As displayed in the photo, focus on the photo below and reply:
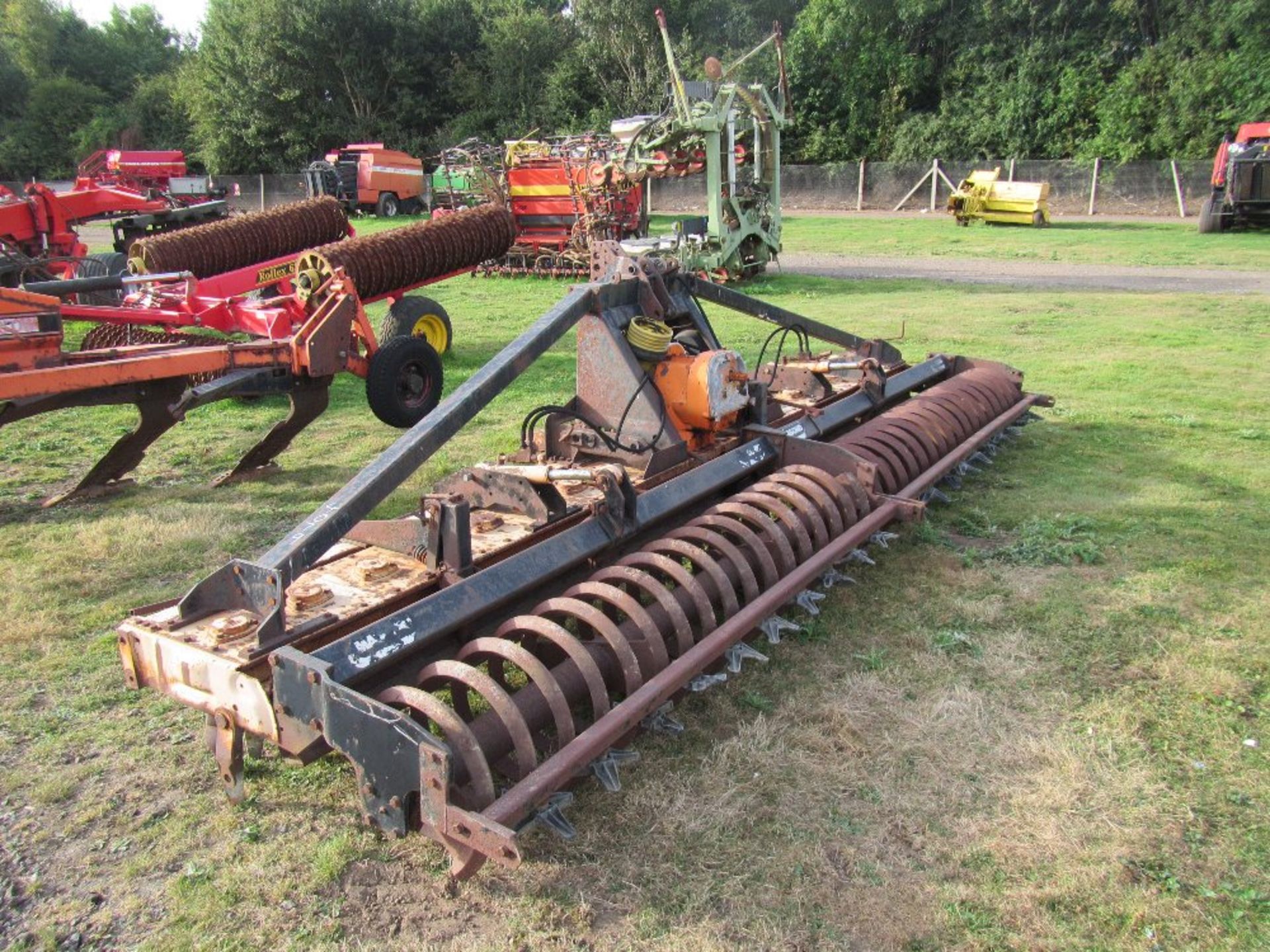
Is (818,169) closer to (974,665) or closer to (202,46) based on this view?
(202,46)

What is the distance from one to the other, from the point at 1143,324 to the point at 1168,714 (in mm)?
9047

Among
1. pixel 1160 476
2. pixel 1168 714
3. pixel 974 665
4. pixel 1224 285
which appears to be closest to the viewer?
pixel 1168 714

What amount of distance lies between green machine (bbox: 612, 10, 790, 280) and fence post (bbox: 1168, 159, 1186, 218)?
18801mm

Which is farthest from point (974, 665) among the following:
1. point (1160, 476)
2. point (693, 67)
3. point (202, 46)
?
point (202, 46)

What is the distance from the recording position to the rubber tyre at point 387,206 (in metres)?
29.6

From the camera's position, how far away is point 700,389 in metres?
4.59

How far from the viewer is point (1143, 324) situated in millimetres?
11078

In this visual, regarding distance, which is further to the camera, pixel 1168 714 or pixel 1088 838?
pixel 1168 714

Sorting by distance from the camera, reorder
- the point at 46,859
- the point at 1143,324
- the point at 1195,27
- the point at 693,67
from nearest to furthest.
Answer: the point at 46,859 < the point at 1143,324 < the point at 1195,27 < the point at 693,67

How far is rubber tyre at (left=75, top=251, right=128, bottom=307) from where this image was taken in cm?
1134

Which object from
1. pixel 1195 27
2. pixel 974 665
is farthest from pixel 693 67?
pixel 974 665

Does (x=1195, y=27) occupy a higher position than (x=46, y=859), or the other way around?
(x=1195, y=27)

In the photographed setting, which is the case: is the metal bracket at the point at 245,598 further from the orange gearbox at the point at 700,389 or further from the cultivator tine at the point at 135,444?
the cultivator tine at the point at 135,444

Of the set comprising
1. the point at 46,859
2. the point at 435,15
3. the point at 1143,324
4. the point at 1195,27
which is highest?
the point at 435,15
